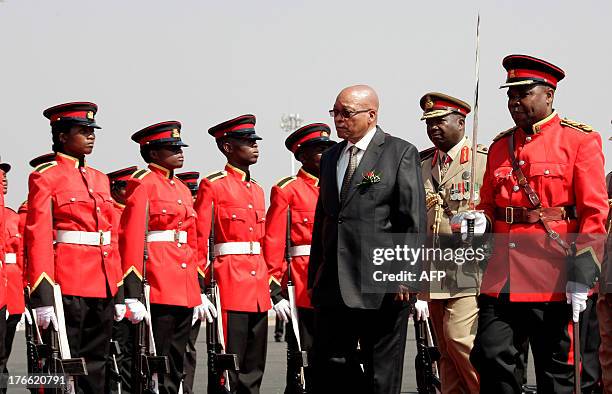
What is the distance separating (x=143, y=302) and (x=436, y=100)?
2.78 metres

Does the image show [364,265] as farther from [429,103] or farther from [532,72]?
[429,103]

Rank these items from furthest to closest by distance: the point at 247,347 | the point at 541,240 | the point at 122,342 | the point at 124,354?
the point at 122,342
the point at 124,354
the point at 247,347
the point at 541,240

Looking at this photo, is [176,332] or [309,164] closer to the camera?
[176,332]

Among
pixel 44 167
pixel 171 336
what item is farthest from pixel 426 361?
pixel 44 167

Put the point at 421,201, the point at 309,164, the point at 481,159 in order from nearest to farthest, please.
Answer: the point at 421,201 → the point at 481,159 → the point at 309,164

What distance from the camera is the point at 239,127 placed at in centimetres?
1110

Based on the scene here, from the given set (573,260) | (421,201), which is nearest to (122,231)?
(421,201)

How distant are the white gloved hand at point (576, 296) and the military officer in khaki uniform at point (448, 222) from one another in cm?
172

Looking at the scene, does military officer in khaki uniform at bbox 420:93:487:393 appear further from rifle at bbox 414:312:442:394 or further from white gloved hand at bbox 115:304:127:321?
white gloved hand at bbox 115:304:127:321

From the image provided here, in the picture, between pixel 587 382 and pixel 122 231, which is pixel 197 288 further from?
pixel 587 382

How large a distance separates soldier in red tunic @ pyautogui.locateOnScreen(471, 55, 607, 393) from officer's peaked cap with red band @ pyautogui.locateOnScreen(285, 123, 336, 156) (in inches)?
146

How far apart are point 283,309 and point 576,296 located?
3729 mm

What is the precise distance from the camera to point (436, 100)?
33.2 feet

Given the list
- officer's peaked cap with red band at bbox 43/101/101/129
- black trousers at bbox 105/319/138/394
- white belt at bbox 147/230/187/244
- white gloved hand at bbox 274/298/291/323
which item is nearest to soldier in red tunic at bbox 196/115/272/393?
white gloved hand at bbox 274/298/291/323
